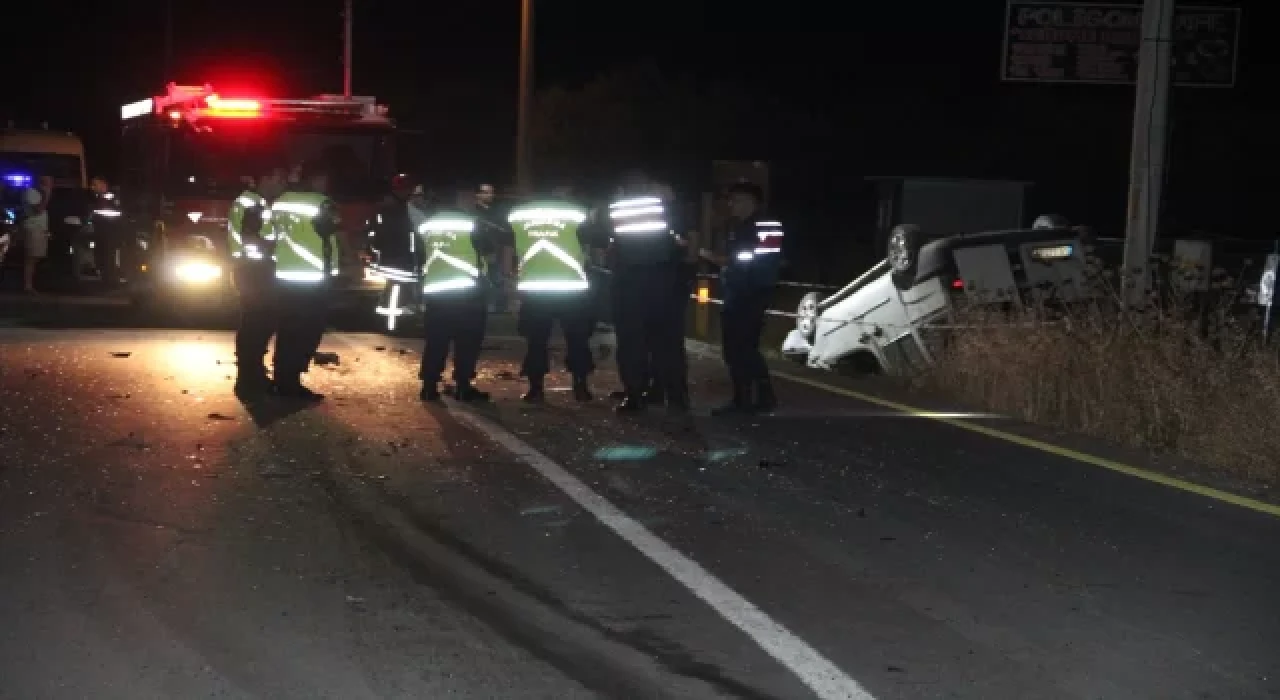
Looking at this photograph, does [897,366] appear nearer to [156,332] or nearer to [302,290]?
[302,290]

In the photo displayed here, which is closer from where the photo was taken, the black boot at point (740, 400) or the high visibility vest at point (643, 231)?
the high visibility vest at point (643, 231)

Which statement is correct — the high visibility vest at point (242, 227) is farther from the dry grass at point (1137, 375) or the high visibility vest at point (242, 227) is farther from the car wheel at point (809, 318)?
the car wheel at point (809, 318)

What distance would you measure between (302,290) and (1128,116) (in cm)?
3473

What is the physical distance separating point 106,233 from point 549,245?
1382cm

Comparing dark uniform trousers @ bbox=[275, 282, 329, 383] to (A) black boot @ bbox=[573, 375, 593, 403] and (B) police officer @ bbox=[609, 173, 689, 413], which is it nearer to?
(A) black boot @ bbox=[573, 375, 593, 403]

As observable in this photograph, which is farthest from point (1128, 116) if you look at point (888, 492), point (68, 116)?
point (68, 116)

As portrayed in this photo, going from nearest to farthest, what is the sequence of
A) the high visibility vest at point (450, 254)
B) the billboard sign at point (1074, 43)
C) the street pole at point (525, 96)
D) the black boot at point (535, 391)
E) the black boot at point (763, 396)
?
the black boot at point (763, 396) < the high visibility vest at point (450, 254) < the black boot at point (535, 391) < the billboard sign at point (1074, 43) < the street pole at point (525, 96)

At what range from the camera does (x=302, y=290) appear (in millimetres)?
13477

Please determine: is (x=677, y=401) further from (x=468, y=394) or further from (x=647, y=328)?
(x=468, y=394)

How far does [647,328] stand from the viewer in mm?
12789

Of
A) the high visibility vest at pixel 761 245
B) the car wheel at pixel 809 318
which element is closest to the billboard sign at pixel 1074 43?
the car wheel at pixel 809 318

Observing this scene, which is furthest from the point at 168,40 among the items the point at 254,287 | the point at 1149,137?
the point at 1149,137

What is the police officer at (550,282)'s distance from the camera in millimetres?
12961

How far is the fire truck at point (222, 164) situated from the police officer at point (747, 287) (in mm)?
7498
